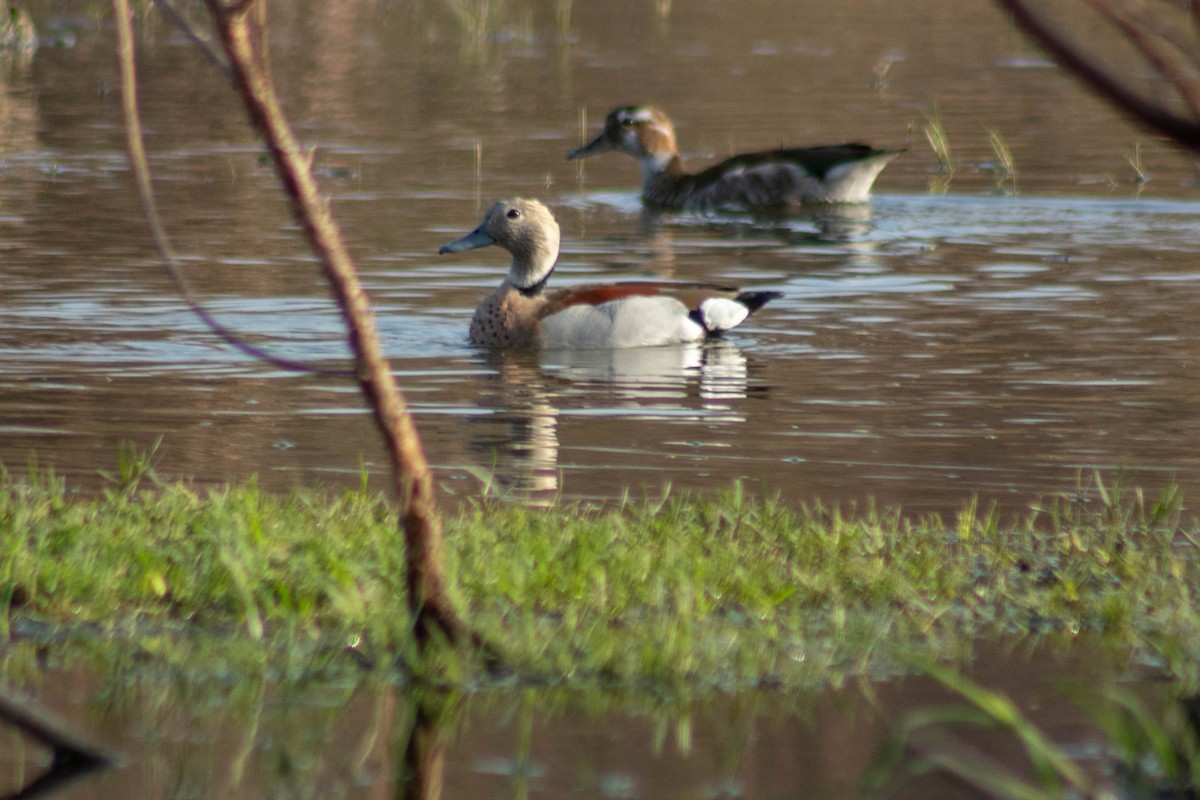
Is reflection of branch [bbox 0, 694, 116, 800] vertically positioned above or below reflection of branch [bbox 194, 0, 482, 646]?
below

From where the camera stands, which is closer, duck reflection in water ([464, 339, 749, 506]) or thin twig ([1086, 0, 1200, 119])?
thin twig ([1086, 0, 1200, 119])

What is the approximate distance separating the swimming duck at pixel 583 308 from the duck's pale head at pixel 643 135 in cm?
713

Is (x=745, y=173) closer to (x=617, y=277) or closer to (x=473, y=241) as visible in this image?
(x=617, y=277)

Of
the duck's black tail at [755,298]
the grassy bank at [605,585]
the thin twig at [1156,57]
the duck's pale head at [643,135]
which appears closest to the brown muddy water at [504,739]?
the grassy bank at [605,585]

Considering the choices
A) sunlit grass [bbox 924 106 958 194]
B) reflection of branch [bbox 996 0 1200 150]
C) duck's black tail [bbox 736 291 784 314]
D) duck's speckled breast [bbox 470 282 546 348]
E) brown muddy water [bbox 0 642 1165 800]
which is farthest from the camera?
sunlit grass [bbox 924 106 958 194]

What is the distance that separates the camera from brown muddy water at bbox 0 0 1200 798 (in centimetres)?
439

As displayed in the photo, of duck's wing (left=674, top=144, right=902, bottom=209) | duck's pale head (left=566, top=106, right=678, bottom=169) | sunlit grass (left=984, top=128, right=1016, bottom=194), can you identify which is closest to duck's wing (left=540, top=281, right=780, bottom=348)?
duck's wing (left=674, top=144, right=902, bottom=209)

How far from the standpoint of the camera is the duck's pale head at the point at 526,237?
11.8 metres

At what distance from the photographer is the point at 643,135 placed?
1888 cm

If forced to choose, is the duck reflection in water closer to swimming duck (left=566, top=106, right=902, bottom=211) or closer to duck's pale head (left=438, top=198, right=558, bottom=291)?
duck's pale head (left=438, top=198, right=558, bottom=291)

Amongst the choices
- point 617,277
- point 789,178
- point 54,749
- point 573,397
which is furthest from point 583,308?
point 54,749

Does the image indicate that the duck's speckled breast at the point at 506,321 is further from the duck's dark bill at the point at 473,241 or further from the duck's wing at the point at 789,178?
the duck's wing at the point at 789,178

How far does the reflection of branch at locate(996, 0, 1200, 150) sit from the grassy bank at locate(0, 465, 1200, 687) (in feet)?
7.79

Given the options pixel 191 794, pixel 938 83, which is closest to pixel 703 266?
pixel 191 794
